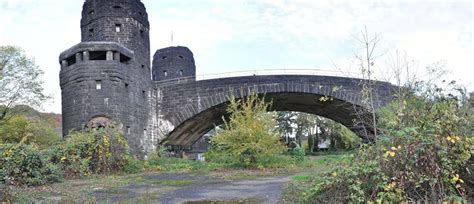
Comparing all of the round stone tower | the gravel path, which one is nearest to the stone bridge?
the round stone tower

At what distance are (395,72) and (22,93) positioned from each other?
2346cm

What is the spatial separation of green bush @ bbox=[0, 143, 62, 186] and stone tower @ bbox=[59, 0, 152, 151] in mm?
5951

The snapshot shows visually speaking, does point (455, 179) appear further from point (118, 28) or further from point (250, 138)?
point (118, 28)

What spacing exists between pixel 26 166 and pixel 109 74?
25.1ft

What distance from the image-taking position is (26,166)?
10391mm

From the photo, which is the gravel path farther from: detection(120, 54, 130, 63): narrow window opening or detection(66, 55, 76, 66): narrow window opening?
detection(66, 55, 76, 66): narrow window opening

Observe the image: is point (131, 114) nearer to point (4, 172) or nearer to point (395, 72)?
point (4, 172)

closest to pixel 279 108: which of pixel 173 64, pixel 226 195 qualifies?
pixel 173 64

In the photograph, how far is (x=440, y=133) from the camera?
484cm

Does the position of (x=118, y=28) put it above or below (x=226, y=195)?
above

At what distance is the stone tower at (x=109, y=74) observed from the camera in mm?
17172

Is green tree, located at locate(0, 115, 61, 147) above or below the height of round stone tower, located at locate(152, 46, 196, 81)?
below

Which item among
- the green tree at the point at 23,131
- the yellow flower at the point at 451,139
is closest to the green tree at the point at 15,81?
the green tree at the point at 23,131

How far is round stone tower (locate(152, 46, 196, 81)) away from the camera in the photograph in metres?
34.8
